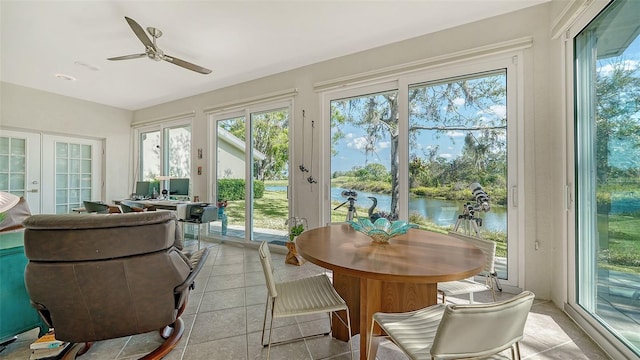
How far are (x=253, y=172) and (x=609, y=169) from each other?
3964 mm

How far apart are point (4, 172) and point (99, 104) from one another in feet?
6.29

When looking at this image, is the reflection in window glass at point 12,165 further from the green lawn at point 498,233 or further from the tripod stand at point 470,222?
the tripod stand at point 470,222

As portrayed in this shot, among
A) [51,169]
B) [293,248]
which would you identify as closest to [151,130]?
[51,169]

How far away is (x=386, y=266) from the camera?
3.84 ft

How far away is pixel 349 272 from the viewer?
114 cm

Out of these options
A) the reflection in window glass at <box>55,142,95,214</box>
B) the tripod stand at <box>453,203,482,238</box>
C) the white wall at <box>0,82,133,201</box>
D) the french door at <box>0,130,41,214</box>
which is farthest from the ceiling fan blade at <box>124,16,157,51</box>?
the reflection in window glass at <box>55,142,95,214</box>

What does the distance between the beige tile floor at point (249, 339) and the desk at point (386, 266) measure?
0.25 metres

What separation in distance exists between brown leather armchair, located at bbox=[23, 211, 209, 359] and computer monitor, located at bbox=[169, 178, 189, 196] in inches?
126

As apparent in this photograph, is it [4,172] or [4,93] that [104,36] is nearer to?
[4,93]

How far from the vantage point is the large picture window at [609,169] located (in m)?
1.50

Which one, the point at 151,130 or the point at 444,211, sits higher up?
the point at 151,130

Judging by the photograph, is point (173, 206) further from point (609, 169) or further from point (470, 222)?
point (609, 169)

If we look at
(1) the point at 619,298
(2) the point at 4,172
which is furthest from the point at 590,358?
(2) the point at 4,172

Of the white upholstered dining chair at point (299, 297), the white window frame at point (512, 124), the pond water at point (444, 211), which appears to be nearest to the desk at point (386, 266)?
the white upholstered dining chair at point (299, 297)
